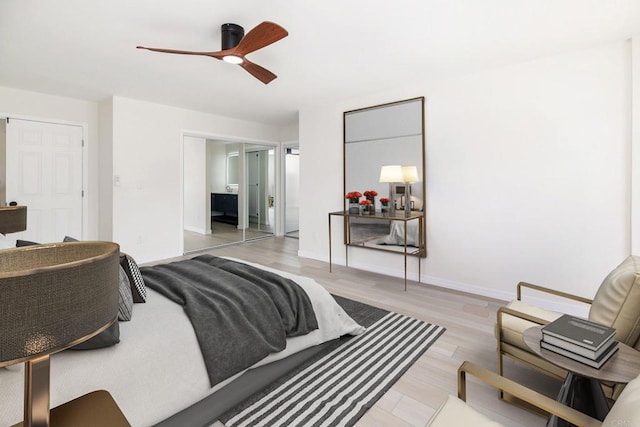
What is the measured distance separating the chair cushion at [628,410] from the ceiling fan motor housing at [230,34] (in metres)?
2.77

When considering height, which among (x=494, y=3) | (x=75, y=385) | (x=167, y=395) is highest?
(x=494, y=3)

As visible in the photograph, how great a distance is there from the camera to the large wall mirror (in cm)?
377

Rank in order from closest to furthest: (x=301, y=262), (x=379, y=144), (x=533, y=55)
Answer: (x=533, y=55) < (x=379, y=144) < (x=301, y=262)

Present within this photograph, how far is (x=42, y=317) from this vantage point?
58 cm

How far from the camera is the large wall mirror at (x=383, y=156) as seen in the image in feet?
12.4

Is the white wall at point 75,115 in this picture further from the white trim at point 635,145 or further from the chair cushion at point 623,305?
the white trim at point 635,145

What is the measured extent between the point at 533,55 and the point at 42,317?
3.85 m

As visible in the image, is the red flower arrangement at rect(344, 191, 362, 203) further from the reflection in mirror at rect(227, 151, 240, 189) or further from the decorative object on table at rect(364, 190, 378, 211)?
the reflection in mirror at rect(227, 151, 240, 189)

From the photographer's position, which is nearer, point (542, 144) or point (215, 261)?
point (215, 261)

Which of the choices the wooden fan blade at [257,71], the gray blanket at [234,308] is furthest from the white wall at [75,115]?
the wooden fan blade at [257,71]

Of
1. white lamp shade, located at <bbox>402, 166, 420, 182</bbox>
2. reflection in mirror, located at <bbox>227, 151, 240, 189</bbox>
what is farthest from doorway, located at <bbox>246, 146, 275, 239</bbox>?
white lamp shade, located at <bbox>402, 166, 420, 182</bbox>

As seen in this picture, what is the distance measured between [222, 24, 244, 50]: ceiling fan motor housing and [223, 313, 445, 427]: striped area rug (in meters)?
2.40

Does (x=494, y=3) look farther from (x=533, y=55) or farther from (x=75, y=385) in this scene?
(x=75, y=385)

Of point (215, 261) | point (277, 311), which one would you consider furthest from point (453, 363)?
point (215, 261)
